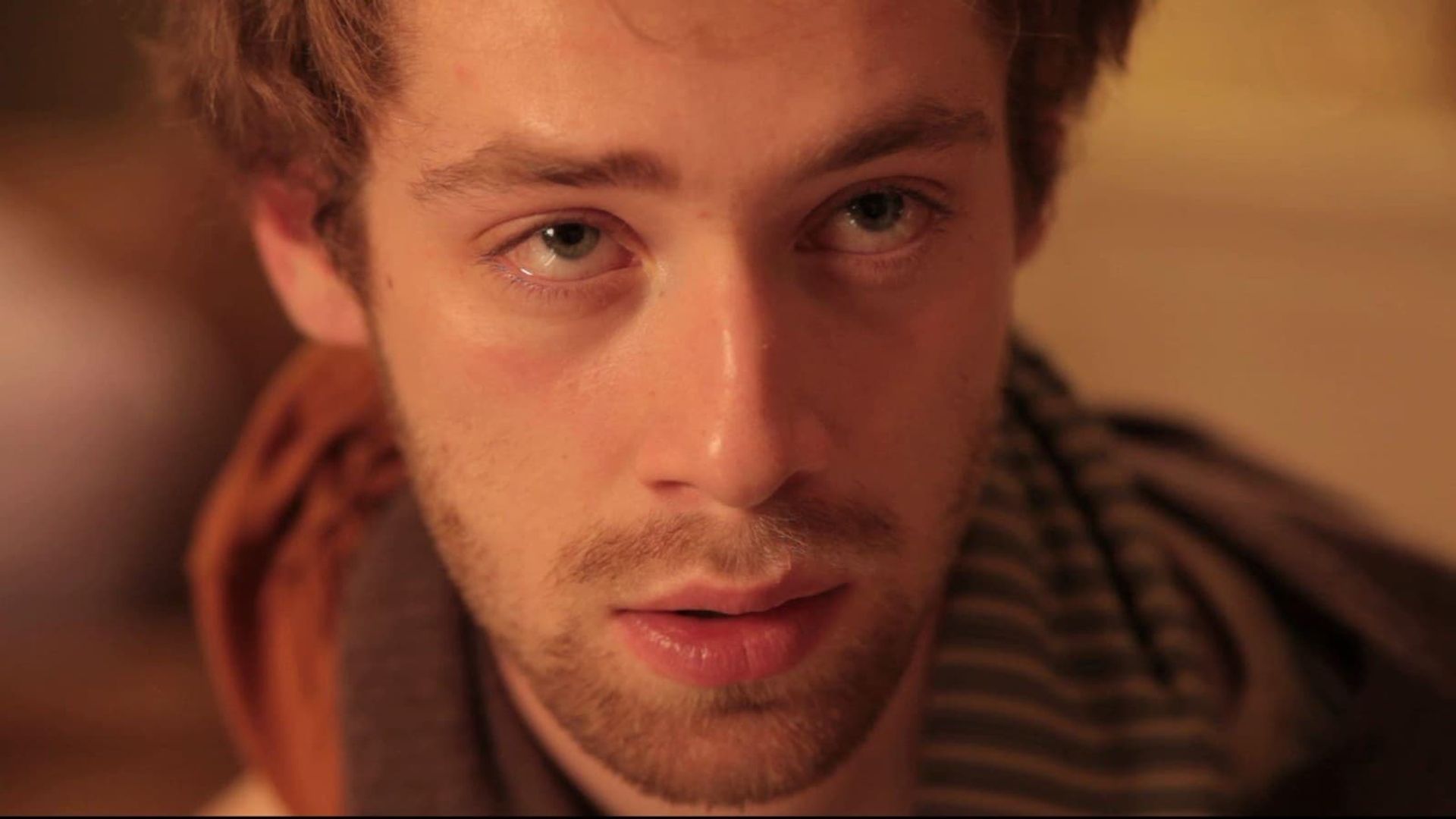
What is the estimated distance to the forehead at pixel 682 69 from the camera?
27.4 inches

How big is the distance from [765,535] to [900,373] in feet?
0.40

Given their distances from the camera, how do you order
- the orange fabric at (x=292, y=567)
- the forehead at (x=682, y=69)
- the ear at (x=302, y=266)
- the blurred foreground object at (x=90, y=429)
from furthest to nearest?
1. the blurred foreground object at (x=90, y=429)
2. the orange fabric at (x=292, y=567)
3. the ear at (x=302, y=266)
4. the forehead at (x=682, y=69)

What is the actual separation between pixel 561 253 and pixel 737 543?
0.19 m

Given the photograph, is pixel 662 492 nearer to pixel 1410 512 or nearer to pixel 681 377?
pixel 681 377

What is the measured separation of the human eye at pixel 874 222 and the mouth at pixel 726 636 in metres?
0.19

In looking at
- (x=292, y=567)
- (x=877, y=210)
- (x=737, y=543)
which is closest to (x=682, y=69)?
(x=877, y=210)

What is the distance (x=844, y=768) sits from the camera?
100cm

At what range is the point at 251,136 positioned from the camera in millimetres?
966

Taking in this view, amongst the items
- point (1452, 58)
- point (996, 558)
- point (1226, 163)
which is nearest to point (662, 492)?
point (996, 558)

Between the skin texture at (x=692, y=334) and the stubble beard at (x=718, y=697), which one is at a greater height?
the skin texture at (x=692, y=334)

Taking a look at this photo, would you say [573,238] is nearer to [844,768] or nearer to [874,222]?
[874,222]

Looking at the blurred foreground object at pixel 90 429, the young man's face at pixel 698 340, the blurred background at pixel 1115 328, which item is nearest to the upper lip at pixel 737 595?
the young man's face at pixel 698 340

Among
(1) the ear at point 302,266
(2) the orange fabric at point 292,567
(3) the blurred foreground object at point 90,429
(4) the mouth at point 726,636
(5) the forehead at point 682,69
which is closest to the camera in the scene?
(5) the forehead at point 682,69

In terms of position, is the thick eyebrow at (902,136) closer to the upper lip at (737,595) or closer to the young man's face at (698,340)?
the young man's face at (698,340)
